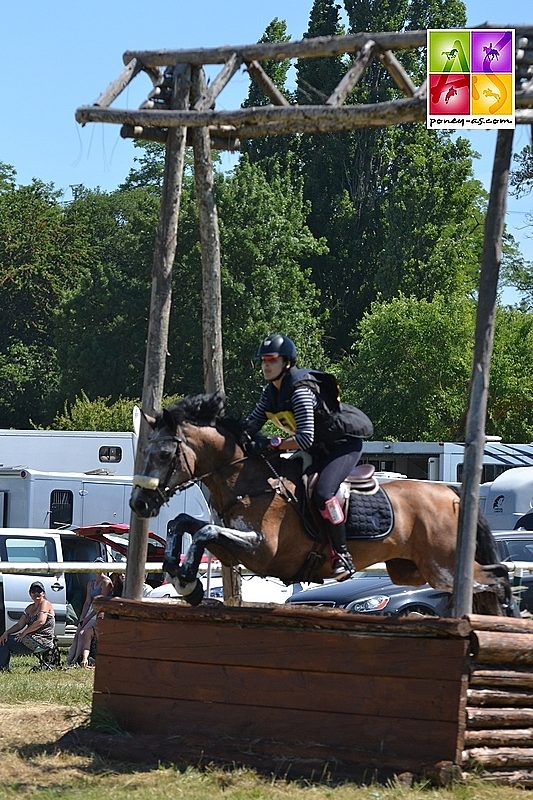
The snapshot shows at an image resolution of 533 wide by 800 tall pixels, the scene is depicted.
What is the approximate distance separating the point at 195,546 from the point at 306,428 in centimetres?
125

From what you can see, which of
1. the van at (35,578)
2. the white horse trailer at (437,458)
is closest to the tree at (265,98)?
the white horse trailer at (437,458)

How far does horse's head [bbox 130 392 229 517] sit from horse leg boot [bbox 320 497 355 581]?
3.39 ft

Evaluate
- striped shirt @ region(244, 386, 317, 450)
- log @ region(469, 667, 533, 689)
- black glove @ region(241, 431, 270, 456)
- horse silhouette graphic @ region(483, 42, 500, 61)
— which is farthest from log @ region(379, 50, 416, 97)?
log @ region(469, 667, 533, 689)

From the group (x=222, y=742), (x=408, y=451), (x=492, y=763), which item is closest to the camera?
(x=492, y=763)

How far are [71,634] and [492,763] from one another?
12228 millimetres

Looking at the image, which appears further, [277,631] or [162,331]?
[162,331]

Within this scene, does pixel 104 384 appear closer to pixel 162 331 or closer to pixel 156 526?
pixel 156 526

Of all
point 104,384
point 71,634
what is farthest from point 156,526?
point 104,384

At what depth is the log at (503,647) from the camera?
298 inches

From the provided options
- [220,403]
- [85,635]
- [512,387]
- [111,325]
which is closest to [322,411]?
[220,403]

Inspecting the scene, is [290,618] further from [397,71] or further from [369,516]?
[397,71]

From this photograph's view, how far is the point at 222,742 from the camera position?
815 centimetres

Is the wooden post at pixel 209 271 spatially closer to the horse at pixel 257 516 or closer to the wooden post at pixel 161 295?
the wooden post at pixel 161 295

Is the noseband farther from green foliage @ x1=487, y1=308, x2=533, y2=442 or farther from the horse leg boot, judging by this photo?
green foliage @ x1=487, y1=308, x2=533, y2=442
